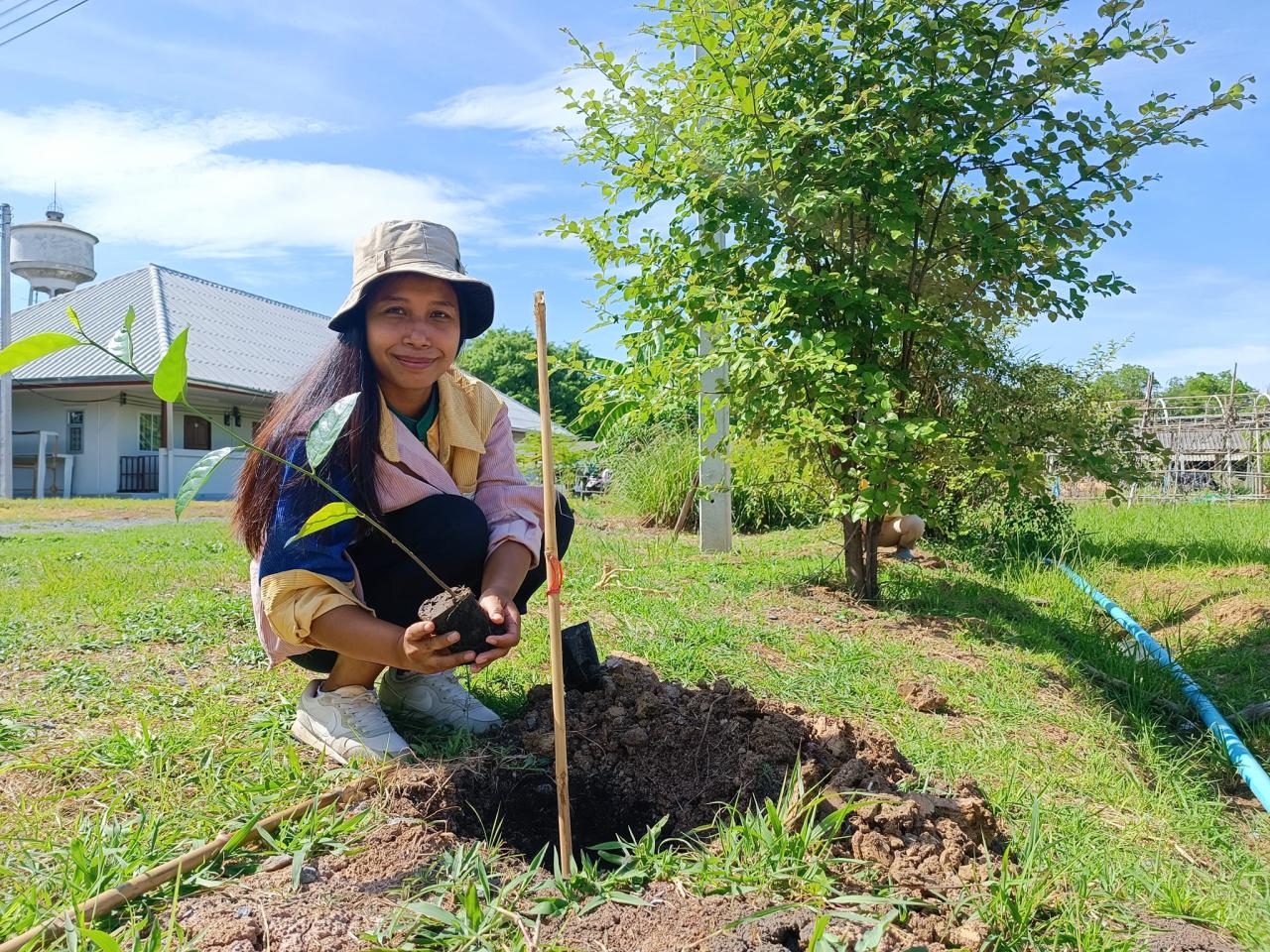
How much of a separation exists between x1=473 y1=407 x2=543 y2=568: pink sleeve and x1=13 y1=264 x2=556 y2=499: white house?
13.7 m

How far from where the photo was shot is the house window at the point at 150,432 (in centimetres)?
1753

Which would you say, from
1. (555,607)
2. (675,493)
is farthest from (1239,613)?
(675,493)

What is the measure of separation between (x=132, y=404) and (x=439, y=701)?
1767 cm

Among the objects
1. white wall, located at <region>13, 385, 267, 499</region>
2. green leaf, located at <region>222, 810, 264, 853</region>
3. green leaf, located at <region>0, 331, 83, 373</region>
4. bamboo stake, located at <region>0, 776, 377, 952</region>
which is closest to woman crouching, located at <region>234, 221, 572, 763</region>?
bamboo stake, located at <region>0, 776, 377, 952</region>

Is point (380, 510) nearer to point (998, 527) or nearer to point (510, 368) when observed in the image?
point (998, 527)

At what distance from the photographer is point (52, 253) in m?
21.5

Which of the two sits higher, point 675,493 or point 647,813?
point 675,493

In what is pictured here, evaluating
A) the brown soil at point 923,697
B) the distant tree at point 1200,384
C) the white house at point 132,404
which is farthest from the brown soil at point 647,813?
the distant tree at point 1200,384

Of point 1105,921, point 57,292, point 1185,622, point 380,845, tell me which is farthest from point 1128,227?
point 57,292

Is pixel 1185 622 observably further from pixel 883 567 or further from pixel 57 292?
pixel 57 292

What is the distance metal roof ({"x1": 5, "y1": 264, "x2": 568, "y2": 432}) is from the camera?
1648 cm

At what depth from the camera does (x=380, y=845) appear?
66.6 inches

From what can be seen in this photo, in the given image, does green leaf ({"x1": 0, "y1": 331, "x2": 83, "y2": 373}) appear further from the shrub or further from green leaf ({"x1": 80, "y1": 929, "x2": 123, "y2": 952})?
the shrub

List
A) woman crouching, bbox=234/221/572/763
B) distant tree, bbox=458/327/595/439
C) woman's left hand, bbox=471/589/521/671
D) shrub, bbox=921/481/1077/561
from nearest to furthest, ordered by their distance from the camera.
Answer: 1. woman's left hand, bbox=471/589/521/671
2. woman crouching, bbox=234/221/572/763
3. shrub, bbox=921/481/1077/561
4. distant tree, bbox=458/327/595/439
